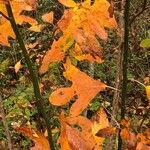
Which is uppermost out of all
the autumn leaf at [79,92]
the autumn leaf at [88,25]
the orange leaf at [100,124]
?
the autumn leaf at [88,25]

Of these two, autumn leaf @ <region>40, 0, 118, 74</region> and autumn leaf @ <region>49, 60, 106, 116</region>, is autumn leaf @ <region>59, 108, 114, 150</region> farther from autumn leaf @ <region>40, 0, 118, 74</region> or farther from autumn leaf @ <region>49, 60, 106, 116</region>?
autumn leaf @ <region>40, 0, 118, 74</region>

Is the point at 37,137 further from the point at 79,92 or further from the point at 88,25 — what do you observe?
the point at 88,25

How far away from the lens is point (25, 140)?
13.5ft

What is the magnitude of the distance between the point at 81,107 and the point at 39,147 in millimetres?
170

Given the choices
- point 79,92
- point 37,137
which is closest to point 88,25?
point 79,92

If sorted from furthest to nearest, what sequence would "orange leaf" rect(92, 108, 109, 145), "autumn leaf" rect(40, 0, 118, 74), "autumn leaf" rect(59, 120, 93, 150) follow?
"orange leaf" rect(92, 108, 109, 145)
"autumn leaf" rect(40, 0, 118, 74)
"autumn leaf" rect(59, 120, 93, 150)

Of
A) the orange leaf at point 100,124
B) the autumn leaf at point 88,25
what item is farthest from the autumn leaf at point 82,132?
the autumn leaf at point 88,25

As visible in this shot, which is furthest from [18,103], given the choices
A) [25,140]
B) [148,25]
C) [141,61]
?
[148,25]

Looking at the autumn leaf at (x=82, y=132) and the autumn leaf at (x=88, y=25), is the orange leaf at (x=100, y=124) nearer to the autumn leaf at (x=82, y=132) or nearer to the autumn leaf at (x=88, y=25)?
the autumn leaf at (x=82, y=132)

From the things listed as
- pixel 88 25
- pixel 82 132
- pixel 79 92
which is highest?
pixel 88 25

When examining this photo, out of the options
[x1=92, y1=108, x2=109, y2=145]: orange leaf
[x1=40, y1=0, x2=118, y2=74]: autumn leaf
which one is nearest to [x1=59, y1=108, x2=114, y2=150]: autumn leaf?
[x1=92, y1=108, x2=109, y2=145]: orange leaf

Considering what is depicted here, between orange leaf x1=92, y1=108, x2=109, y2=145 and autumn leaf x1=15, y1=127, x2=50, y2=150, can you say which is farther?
orange leaf x1=92, y1=108, x2=109, y2=145

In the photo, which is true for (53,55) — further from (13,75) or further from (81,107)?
(13,75)

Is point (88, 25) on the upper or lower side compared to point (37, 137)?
upper
